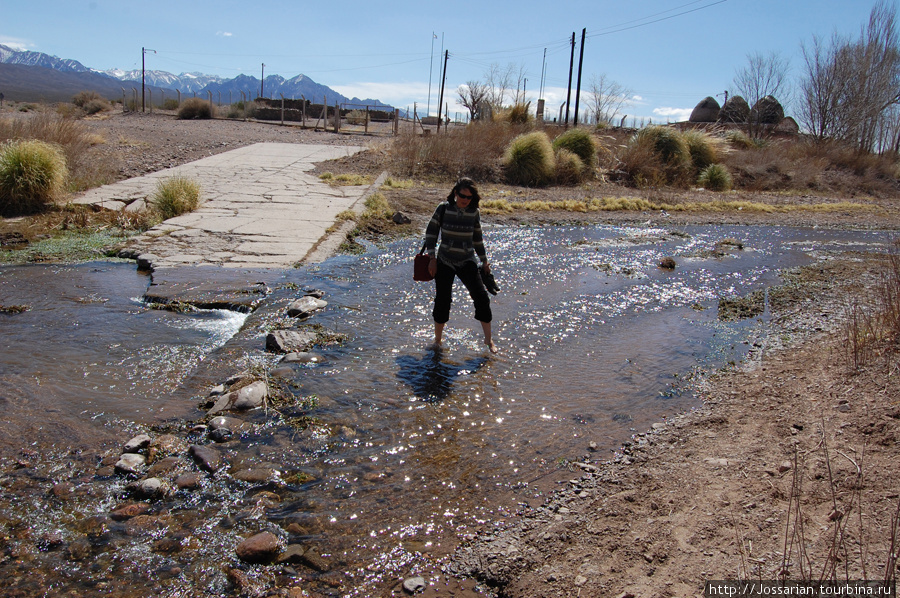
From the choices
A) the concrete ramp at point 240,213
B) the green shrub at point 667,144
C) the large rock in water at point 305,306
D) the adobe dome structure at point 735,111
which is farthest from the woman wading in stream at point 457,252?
the adobe dome structure at point 735,111

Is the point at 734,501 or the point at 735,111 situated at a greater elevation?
the point at 735,111

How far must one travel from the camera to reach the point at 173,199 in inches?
371

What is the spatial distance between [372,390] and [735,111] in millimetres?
44269

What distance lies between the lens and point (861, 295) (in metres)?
7.80

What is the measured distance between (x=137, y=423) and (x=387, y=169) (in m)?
13.8

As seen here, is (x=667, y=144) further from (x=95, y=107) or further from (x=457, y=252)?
(x=95, y=107)

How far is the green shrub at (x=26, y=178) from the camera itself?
29.3ft

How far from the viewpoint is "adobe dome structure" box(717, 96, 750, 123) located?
4007 centimetres

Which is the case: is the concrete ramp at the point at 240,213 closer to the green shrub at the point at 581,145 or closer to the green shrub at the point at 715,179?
the green shrub at the point at 581,145

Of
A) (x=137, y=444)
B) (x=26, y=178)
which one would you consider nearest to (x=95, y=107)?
(x=26, y=178)

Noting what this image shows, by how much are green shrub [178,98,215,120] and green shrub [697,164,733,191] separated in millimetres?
28663

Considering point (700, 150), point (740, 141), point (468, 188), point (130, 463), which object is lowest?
point (130, 463)

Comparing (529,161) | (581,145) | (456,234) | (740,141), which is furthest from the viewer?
(740,141)

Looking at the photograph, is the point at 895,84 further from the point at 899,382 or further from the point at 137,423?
the point at 137,423
